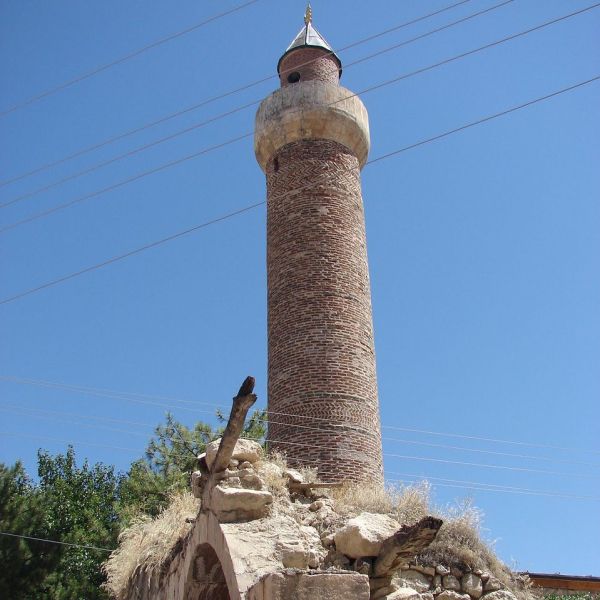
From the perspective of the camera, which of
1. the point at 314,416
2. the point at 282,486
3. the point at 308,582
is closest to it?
the point at 308,582

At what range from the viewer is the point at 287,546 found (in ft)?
23.1

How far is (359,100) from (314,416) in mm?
6281

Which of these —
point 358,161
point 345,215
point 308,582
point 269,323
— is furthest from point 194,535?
point 358,161

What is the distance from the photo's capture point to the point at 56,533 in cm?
1767

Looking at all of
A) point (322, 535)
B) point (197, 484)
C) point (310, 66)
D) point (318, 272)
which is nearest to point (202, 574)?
point (197, 484)

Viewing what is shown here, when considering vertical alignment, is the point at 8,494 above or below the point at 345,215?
below

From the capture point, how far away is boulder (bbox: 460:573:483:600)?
7664 millimetres

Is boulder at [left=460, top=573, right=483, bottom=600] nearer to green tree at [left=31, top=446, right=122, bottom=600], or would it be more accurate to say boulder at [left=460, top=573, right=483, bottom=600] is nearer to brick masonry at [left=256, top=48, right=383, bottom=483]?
brick masonry at [left=256, top=48, right=383, bottom=483]

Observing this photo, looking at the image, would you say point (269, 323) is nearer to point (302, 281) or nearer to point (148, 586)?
point (302, 281)

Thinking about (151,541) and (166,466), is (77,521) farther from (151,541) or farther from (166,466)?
(151,541)

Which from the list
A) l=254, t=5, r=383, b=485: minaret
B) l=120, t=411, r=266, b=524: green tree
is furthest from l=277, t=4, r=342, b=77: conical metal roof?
l=120, t=411, r=266, b=524: green tree

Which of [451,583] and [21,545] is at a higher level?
[21,545]

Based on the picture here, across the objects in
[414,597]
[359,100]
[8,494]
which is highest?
[359,100]

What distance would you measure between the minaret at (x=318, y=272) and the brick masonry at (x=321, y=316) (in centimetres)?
2
